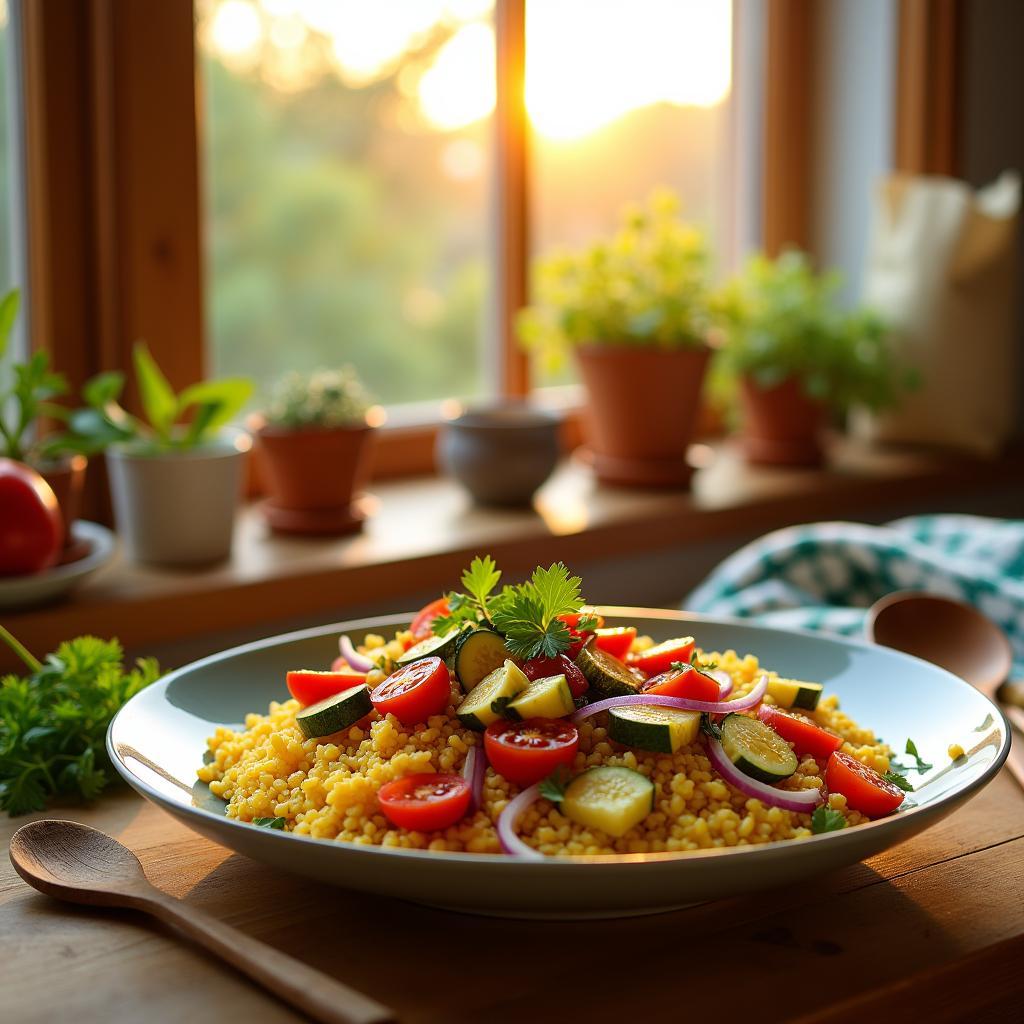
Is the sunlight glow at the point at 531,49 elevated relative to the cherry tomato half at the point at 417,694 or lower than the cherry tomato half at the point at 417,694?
elevated

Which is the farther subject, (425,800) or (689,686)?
(689,686)

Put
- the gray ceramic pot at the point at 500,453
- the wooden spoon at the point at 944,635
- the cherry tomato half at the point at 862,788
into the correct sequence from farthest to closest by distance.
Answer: the gray ceramic pot at the point at 500,453 < the wooden spoon at the point at 944,635 < the cherry tomato half at the point at 862,788

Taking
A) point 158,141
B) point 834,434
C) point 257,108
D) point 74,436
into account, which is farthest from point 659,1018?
point 834,434

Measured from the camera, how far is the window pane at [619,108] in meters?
2.52

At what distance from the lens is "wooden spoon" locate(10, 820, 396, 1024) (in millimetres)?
712

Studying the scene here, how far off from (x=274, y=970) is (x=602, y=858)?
19 centimetres

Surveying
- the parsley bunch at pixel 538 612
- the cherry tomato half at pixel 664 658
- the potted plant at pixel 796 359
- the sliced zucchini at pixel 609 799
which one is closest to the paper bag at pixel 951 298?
the potted plant at pixel 796 359

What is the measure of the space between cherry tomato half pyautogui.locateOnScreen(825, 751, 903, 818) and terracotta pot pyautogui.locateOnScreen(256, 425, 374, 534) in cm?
113

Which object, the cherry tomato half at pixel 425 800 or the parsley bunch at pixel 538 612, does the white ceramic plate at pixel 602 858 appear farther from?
the parsley bunch at pixel 538 612

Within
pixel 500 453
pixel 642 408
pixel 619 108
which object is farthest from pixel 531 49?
pixel 500 453

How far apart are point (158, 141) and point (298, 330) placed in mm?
431

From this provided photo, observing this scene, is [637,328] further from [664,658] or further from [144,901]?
[144,901]

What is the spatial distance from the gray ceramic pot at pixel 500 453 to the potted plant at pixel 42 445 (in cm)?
65

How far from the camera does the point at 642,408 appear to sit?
231 centimetres
